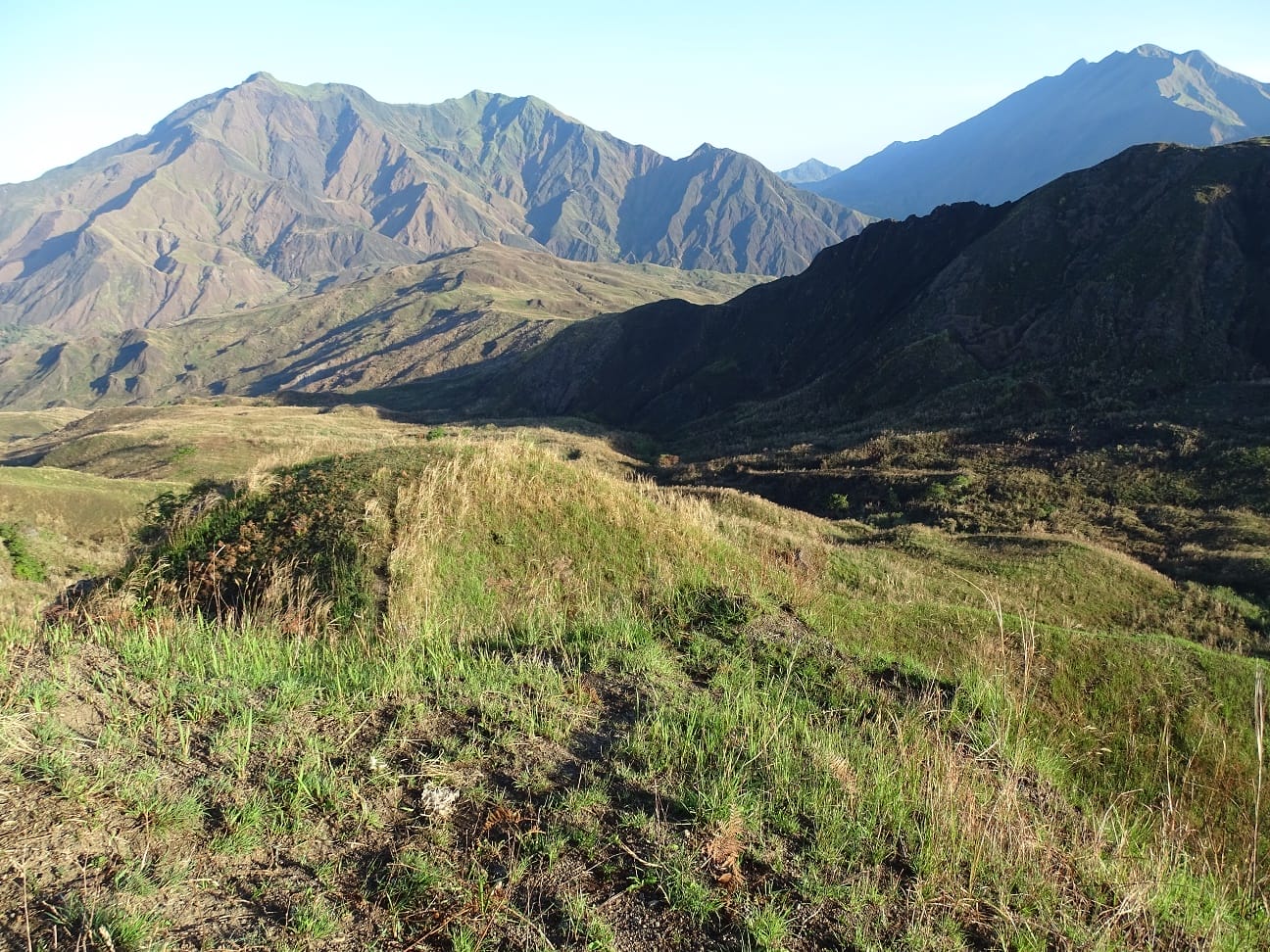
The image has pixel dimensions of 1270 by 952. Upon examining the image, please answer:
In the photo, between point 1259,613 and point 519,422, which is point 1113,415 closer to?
point 1259,613

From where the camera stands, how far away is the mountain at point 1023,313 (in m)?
33.3

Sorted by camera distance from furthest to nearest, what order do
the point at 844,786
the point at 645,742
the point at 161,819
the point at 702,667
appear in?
the point at 702,667 → the point at 645,742 → the point at 844,786 → the point at 161,819

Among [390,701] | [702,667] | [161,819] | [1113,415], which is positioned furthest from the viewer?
[1113,415]

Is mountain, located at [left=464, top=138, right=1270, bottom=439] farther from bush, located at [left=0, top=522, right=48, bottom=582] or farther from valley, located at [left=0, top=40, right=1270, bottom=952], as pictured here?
bush, located at [left=0, top=522, right=48, bottom=582]

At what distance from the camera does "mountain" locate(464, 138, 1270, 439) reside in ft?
109

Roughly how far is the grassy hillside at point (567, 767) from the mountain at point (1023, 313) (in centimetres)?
3033

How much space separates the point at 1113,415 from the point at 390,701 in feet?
108

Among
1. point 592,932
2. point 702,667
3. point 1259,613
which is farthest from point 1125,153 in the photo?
point 592,932

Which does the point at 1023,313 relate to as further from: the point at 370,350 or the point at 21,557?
the point at 370,350

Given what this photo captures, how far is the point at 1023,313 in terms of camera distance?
40.4 metres

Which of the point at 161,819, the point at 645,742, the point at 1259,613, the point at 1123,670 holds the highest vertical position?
the point at 161,819

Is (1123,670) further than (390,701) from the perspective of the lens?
Yes

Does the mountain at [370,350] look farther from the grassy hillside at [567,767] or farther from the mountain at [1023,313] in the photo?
the grassy hillside at [567,767]

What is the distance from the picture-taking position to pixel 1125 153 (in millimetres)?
45250
